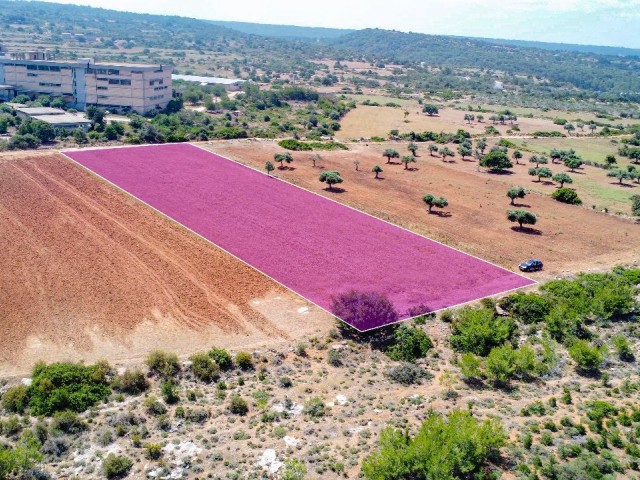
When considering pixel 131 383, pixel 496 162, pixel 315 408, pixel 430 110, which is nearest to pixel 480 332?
pixel 315 408

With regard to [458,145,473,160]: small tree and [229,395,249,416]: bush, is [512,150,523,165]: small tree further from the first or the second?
[229,395,249,416]: bush

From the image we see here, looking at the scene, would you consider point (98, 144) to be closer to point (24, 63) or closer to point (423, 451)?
point (24, 63)

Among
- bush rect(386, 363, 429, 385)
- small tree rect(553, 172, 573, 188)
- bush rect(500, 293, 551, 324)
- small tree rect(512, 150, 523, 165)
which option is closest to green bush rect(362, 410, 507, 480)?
bush rect(386, 363, 429, 385)

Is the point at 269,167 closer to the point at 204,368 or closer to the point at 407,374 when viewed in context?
the point at 204,368

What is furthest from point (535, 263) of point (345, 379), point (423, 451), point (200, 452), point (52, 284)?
point (52, 284)

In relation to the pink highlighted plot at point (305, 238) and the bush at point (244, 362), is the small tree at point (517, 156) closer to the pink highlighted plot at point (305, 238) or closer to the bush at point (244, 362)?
the pink highlighted plot at point (305, 238)

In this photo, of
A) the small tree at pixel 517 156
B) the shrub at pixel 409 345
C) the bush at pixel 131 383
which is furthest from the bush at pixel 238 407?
the small tree at pixel 517 156
